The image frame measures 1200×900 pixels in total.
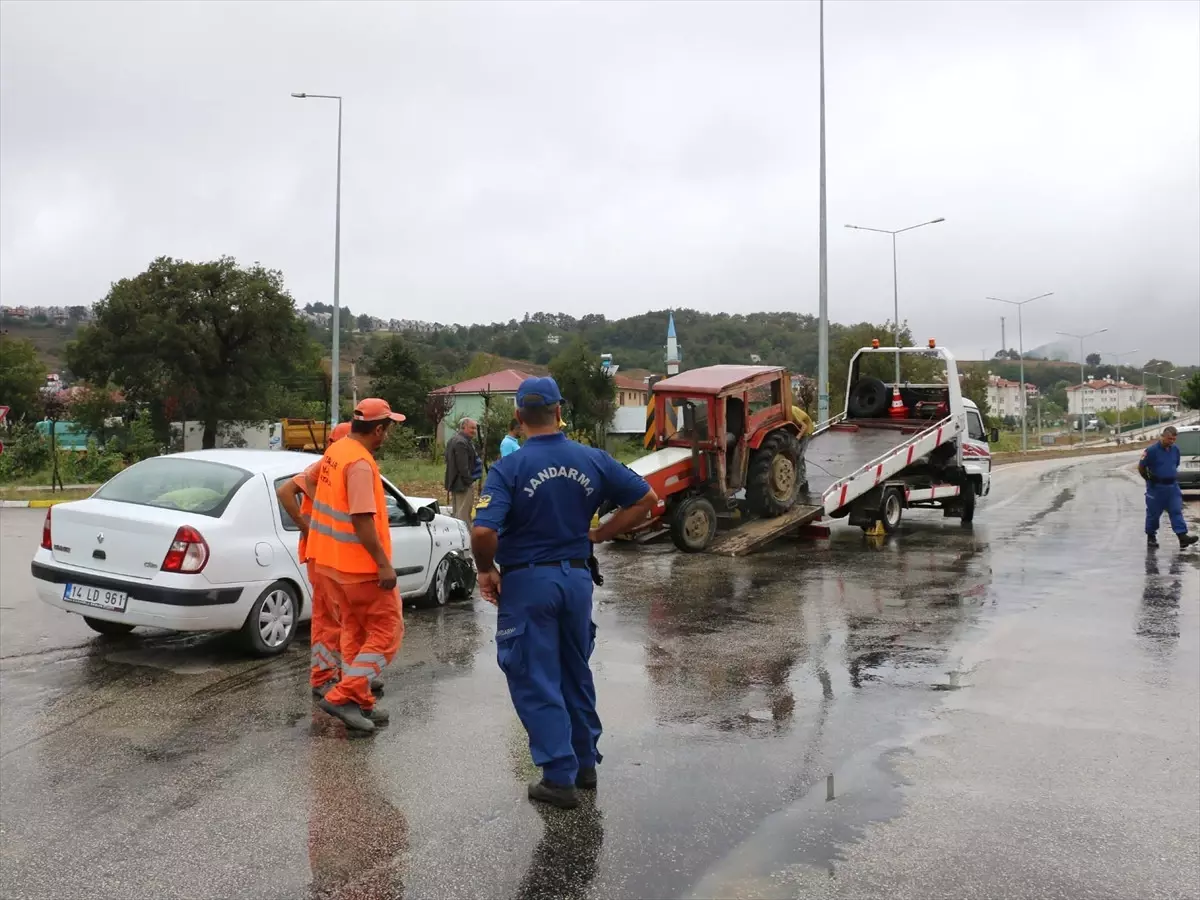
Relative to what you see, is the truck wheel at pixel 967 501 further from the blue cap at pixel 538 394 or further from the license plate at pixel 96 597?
the blue cap at pixel 538 394

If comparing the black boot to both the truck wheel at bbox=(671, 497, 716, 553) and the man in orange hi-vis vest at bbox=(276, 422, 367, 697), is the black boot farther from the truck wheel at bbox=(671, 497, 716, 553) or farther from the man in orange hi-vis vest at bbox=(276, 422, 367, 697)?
the truck wheel at bbox=(671, 497, 716, 553)

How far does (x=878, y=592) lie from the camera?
10.6m

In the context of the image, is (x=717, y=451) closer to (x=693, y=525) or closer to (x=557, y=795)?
(x=693, y=525)

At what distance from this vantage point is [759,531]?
13.5 meters

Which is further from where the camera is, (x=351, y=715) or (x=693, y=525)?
(x=693, y=525)

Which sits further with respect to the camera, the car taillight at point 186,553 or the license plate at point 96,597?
the license plate at point 96,597

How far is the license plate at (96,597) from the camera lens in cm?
700

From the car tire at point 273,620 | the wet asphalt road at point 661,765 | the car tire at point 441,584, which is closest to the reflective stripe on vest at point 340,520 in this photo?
the wet asphalt road at point 661,765

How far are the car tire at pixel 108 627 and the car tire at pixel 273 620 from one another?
1.17 m

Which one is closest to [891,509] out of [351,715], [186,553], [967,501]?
[967,501]

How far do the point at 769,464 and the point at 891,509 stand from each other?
3.22m

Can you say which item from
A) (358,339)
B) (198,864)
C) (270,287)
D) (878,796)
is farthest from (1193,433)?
(358,339)

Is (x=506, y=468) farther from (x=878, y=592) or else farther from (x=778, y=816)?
(x=878, y=592)

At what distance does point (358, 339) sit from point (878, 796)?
132m
